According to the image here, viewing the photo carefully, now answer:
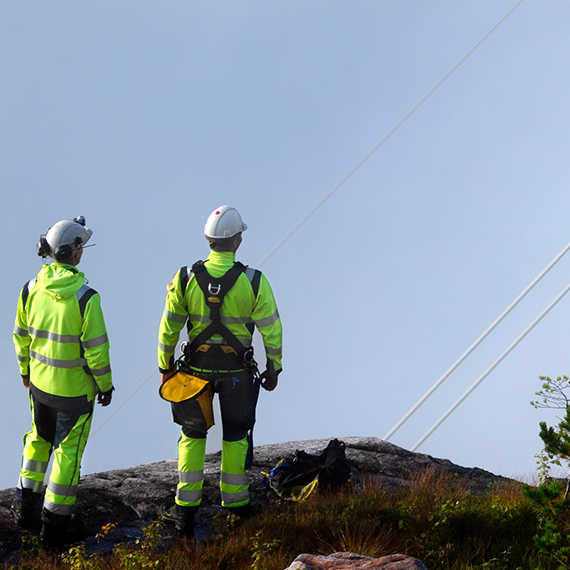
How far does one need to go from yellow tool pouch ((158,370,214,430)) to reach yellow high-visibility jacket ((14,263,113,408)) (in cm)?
53

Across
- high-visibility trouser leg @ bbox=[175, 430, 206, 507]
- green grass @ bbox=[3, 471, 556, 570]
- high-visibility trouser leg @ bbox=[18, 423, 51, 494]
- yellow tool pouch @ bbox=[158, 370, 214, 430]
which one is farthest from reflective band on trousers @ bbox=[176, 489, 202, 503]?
high-visibility trouser leg @ bbox=[18, 423, 51, 494]

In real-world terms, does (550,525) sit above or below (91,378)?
below

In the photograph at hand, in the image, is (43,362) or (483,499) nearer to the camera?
(43,362)

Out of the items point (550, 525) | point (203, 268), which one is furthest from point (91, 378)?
point (550, 525)

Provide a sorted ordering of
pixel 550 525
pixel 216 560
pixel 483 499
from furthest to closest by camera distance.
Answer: pixel 483 499
pixel 216 560
pixel 550 525

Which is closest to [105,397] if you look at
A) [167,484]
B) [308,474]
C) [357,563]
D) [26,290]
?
[26,290]

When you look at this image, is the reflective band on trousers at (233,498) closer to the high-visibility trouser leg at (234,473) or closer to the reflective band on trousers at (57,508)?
the high-visibility trouser leg at (234,473)

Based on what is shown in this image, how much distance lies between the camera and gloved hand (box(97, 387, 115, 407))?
638 cm

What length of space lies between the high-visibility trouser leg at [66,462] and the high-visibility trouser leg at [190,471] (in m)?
0.86

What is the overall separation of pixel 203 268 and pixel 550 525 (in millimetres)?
3277

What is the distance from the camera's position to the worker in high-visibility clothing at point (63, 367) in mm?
6234

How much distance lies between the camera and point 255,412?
653 cm

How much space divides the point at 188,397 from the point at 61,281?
143 centimetres

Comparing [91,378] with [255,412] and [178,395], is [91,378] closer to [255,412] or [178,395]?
[178,395]
